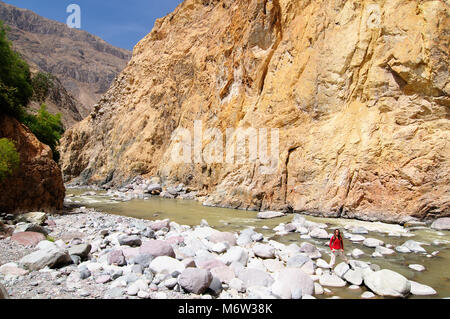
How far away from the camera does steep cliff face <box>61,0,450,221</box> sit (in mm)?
11672

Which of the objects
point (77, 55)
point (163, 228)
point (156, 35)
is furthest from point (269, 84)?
point (77, 55)

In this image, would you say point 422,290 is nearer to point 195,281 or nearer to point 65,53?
point 195,281

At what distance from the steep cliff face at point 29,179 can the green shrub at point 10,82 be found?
0.51m

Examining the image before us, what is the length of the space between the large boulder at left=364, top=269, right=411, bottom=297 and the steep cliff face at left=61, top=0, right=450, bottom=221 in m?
7.21

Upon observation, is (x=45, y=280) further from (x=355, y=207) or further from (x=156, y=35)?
(x=156, y=35)

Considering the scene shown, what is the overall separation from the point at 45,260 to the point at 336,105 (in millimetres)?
13462

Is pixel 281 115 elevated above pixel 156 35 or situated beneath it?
situated beneath

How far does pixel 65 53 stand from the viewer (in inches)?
4719

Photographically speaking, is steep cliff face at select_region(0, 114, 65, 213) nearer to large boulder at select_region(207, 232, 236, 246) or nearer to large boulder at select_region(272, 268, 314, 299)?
large boulder at select_region(207, 232, 236, 246)

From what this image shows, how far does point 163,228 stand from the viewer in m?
9.67

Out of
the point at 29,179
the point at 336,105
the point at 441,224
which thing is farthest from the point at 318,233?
the point at 29,179

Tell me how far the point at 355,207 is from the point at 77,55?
139 m

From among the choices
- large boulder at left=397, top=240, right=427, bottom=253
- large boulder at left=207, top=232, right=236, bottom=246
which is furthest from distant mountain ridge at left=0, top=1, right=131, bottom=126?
large boulder at left=397, top=240, right=427, bottom=253
